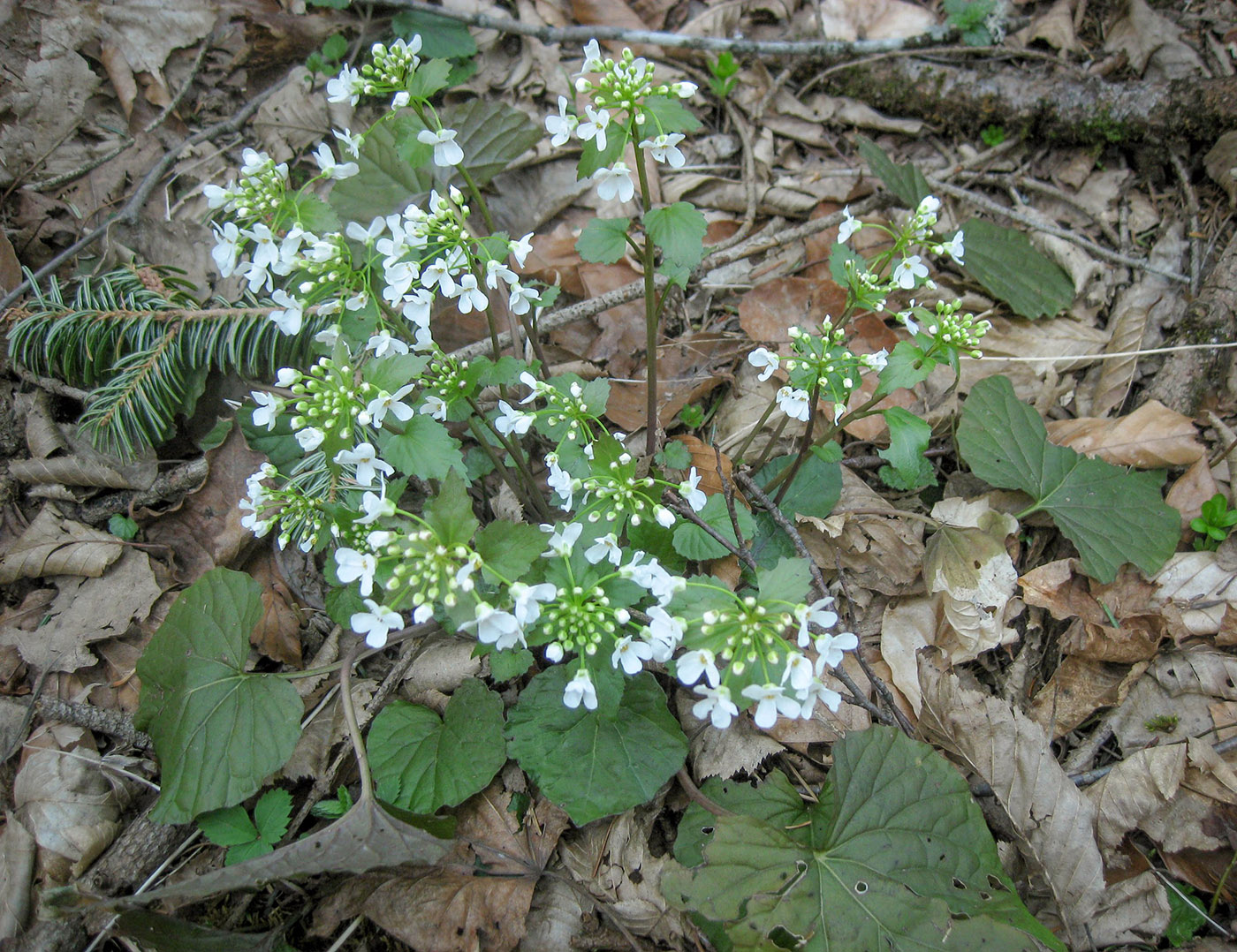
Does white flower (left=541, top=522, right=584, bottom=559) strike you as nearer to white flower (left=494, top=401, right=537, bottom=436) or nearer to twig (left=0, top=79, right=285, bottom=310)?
white flower (left=494, top=401, right=537, bottom=436)

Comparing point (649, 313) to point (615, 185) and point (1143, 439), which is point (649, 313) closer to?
point (615, 185)

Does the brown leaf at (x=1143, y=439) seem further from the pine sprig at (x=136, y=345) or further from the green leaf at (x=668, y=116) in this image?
the pine sprig at (x=136, y=345)

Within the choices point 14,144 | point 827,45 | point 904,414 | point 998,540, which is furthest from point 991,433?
point 14,144

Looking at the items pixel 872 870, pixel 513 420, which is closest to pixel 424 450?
pixel 513 420

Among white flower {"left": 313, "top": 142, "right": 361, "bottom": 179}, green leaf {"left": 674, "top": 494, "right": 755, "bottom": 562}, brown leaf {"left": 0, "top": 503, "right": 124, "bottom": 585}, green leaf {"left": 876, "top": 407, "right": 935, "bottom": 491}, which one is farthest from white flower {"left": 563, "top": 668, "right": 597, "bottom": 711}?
brown leaf {"left": 0, "top": 503, "right": 124, "bottom": 585}

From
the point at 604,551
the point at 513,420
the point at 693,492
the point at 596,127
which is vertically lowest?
the point at 604,551

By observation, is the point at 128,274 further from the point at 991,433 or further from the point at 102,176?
the point at 991,433
